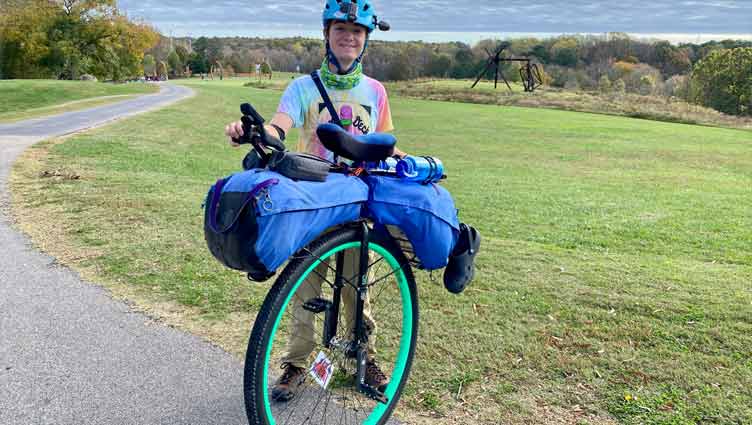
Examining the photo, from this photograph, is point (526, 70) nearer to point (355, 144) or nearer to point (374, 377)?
point (374, 377)

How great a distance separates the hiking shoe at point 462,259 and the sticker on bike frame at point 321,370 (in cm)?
78

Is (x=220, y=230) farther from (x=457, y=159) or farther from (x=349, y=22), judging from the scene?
(x=457, y=159)

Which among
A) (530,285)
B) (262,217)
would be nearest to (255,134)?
(262,217)

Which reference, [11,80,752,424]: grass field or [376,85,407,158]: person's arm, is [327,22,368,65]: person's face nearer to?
[376,85,407,158]: person's arm

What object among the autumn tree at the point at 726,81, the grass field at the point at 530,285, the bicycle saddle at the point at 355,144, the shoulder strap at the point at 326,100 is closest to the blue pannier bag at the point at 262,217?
the bicycle saddle at the point at 355,144

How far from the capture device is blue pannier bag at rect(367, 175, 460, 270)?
2781 millimetres

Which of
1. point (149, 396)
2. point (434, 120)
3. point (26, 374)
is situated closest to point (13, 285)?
point (26, 374)

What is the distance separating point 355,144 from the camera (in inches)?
106

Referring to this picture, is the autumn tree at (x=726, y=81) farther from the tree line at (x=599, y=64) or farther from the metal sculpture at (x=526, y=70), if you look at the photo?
the metal sculpture at (x=526, y=70)

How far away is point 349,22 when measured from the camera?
3.20 meters


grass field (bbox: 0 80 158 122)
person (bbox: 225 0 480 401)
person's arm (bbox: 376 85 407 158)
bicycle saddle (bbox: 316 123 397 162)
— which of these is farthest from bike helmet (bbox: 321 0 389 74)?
grass field (bbox: 0 80 158 122)

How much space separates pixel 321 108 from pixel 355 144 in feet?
2.49

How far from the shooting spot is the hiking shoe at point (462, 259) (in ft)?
10.5

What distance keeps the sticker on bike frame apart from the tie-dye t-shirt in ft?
3.74
